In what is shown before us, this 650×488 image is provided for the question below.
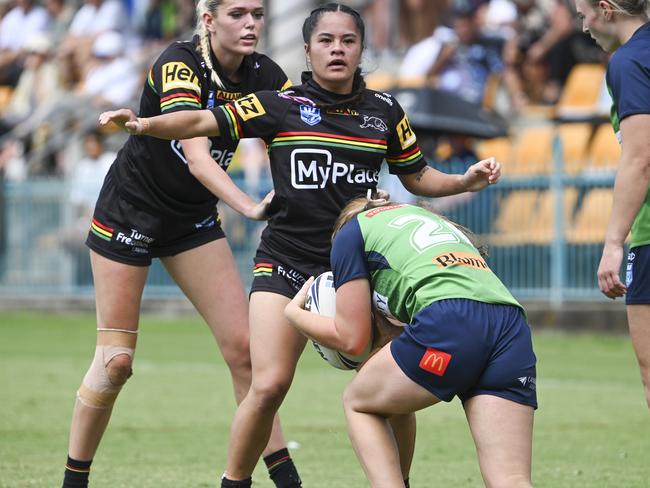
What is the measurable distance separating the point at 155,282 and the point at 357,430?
14467 mm

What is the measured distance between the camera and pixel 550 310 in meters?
16.2

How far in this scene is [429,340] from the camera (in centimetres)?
479

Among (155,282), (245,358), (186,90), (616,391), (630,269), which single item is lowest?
(155,282)

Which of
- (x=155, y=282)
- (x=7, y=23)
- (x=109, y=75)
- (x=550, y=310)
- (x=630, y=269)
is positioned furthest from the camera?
(x=7, y=23)

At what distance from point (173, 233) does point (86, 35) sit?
1772 centimetres

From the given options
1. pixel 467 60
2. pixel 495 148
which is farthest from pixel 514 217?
pixel 467 60

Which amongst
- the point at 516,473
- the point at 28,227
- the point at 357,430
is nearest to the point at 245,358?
the point at 357,430

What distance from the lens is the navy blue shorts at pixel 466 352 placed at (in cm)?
477

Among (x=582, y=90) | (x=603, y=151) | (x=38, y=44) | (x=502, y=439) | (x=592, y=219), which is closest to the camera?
(x=502, y=439)

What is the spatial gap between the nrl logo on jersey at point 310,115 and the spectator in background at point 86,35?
18.2 m

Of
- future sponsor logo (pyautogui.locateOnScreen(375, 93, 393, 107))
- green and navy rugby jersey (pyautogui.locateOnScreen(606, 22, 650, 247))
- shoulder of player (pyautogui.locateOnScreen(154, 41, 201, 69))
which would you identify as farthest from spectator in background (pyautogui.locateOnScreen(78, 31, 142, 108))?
green and navy rugby jersey (pyautogui.locateOnScreen(606, 22, 650, 247))

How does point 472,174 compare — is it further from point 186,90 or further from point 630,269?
point 186,90

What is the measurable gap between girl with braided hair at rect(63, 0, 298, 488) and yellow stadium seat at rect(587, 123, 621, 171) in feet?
30.5

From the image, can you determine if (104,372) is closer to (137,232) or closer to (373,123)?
(137,232)
